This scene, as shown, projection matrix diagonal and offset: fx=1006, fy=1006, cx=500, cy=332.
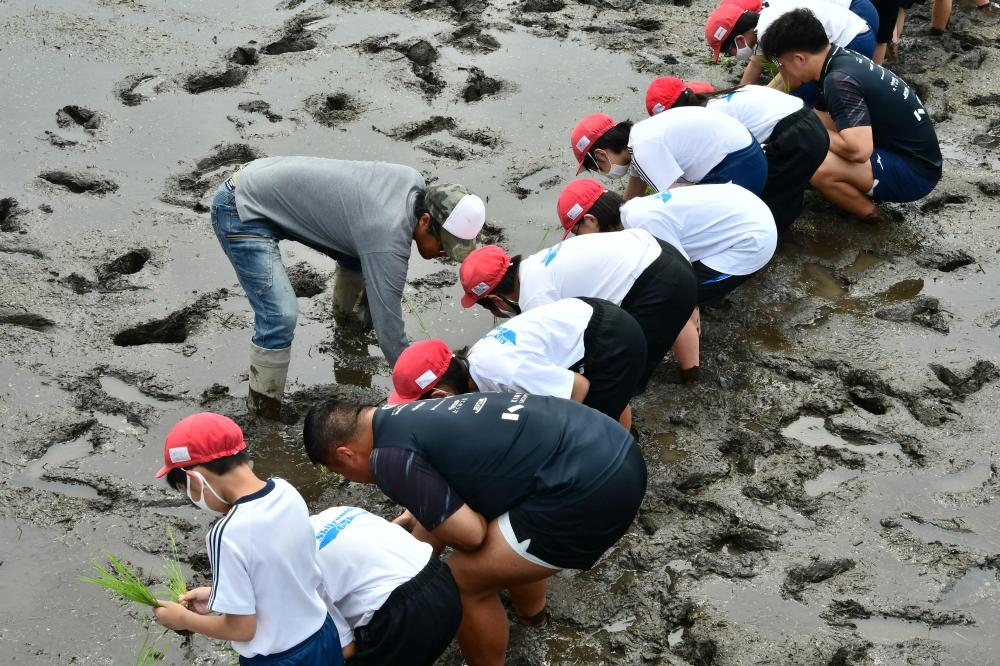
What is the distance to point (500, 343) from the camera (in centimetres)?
360

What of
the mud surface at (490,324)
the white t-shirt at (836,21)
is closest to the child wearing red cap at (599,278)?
the mud surface at (490,324)

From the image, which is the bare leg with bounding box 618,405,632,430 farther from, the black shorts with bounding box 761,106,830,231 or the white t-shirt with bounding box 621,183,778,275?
the black shorts with bounding box 761,106,830,231

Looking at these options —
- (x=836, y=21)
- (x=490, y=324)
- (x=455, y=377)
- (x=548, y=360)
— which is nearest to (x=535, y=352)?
(x=548, y=360)

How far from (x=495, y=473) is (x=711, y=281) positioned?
2.09m

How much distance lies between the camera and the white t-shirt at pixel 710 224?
4691 millimetres

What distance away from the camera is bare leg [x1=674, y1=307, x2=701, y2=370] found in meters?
4.78

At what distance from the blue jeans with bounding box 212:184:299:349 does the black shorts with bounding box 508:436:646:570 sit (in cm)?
169

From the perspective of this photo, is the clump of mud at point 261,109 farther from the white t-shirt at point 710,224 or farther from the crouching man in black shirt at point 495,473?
the crouching man in black shirt at point 495,473

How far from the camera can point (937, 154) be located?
585cm

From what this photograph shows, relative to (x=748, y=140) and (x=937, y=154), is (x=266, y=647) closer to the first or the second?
(x=748, y=140)


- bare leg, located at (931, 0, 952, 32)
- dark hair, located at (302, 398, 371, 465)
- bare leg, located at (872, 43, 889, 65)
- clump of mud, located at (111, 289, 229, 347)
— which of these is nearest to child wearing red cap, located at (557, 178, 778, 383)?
dark hair, located at (302, 398, 371, 465)

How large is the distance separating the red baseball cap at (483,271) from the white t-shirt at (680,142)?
1.32 meters

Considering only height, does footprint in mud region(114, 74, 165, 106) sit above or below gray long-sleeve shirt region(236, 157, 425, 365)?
below

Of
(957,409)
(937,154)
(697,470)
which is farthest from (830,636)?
(937,154)
